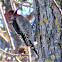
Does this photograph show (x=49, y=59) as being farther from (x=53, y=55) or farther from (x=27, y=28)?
(x=27, y=28)

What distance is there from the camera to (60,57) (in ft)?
4.57

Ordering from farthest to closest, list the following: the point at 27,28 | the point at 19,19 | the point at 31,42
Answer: the point at 19,19
the point at 27,28
the point at 31,42

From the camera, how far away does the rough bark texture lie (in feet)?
4.52

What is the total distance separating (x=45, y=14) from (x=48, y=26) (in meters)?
0.12

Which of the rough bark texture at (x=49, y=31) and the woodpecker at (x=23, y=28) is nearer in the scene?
the rough bark texture at (x=49, y=31)

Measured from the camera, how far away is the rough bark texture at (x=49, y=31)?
54.3 inches

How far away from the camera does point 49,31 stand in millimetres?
1405

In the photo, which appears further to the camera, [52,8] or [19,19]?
[19,19]

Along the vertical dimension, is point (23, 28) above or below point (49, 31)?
below

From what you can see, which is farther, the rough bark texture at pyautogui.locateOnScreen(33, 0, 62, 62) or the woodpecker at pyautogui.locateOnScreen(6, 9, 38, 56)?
the woodpecker at pyautogui.locateOnScreen(6, 9, 38, 56)

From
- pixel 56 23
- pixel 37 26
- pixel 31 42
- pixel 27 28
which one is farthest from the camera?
pixel 27 28

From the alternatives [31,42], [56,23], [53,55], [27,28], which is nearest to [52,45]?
[53,55]

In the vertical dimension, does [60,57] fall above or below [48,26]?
below

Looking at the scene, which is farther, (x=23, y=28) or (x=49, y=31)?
(x=23, y=28)
